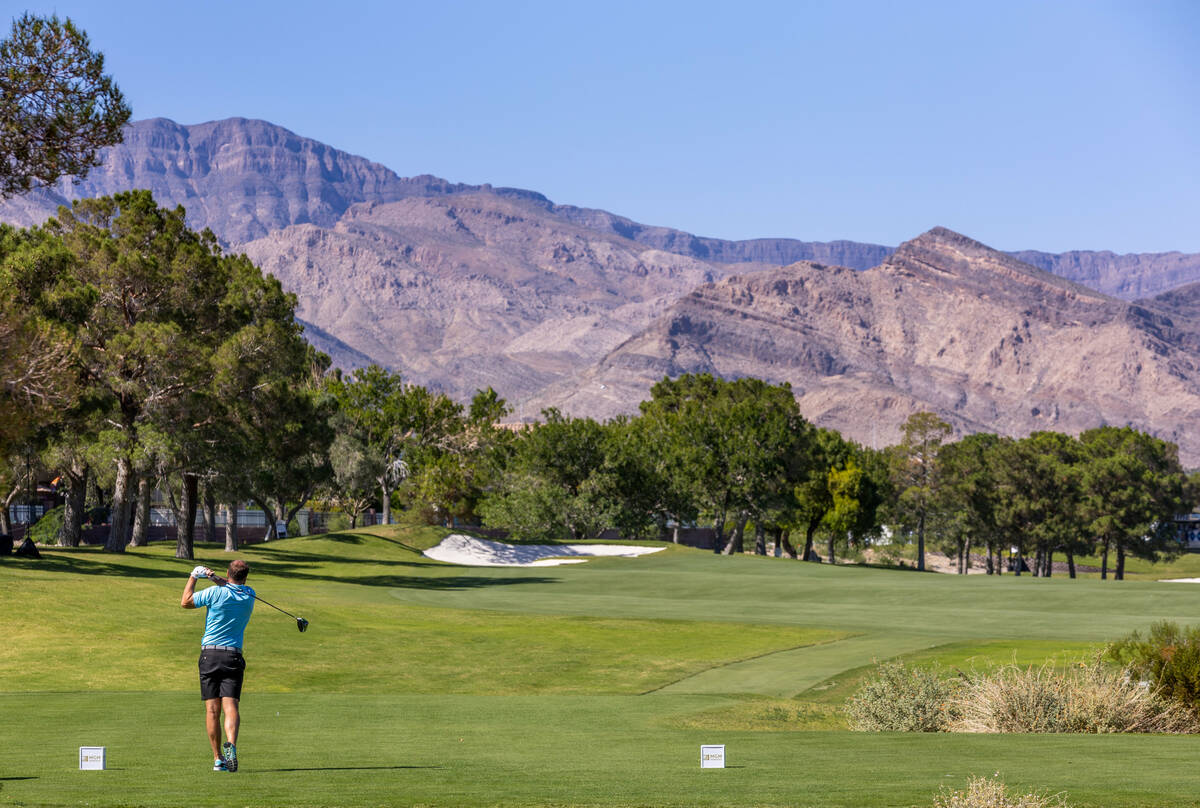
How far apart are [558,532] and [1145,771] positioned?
7954cm

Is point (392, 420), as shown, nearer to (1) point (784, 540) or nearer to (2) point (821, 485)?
(2) point (821, 485)

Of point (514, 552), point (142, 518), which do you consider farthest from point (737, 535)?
point (142, 518)

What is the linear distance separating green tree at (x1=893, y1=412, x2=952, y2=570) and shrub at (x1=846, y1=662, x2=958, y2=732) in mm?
105013

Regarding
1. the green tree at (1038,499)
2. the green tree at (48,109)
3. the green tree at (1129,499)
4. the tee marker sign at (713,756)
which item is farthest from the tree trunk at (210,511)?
the green tree at (1129,499)

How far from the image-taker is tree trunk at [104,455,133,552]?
2037 inches

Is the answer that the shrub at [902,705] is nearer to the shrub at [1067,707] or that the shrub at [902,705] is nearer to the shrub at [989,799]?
the shrub at [1067,707]

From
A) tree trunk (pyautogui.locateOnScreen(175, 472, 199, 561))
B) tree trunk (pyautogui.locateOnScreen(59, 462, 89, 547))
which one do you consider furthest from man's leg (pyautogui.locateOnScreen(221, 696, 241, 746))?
tree trunk (pyautogui.locateOnScreen(59, 462, 89, 547))

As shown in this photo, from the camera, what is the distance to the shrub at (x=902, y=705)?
20.5 metres

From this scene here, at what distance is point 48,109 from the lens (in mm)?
20125

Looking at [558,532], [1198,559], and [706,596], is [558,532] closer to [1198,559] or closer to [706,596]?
[706,596]

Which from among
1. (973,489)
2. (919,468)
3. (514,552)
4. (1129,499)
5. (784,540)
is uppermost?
(919,468)

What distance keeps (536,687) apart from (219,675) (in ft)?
45.3

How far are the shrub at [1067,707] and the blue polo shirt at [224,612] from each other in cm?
1155

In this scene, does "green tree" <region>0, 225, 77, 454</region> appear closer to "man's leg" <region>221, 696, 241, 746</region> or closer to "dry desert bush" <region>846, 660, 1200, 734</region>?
"man's leg" <region>221, 696, 241, 746</region>
